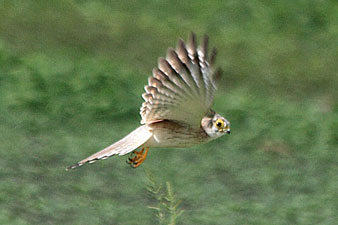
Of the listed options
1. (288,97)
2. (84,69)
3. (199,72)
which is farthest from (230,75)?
(199,72)

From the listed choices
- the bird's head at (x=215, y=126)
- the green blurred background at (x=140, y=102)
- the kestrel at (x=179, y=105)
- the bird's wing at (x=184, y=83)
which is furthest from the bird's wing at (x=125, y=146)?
the green blurred background at (x=140, y=102)

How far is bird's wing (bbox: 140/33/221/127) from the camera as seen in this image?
5.10 m

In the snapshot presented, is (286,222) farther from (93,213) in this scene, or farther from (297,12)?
(297,12)

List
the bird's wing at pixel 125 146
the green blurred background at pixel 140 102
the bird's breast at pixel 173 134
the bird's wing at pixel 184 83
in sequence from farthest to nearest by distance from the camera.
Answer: the green blurred background at pixel 140 102 → the bird's breast at pixel 173 134 → the bird's wing at pixel 125 146 → the bird's wing at pixel 184 83

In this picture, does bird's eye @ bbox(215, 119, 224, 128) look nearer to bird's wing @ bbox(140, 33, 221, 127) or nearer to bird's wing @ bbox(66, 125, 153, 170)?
bird's wing @ bbox(140, 33, 221, 127)

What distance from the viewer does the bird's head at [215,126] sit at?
564 centimetres

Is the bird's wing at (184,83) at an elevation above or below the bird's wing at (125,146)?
above

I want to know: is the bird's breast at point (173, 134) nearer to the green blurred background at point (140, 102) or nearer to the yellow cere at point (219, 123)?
the yellow cere at point (219, 123)

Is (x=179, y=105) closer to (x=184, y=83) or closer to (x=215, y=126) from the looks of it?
(x=184, y=83)

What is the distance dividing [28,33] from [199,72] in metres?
5.14

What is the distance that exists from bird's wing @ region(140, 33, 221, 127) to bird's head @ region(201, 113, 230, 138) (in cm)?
18

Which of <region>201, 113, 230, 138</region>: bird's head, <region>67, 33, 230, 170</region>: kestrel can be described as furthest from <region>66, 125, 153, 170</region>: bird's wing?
<region>201, 113, 230, 138</region>: bird's head

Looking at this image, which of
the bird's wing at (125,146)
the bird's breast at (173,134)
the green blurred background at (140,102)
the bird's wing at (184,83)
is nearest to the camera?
the bird's wing at (184,83)

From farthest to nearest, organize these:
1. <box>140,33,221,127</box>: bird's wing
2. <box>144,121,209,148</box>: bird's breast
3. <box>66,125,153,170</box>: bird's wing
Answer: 1. <box>144,121,209,148</box>: bird's breast
2. <box>66,125,153,170</box>: bird's wing
3. <box>140,33,221,127</box>: bird's wing
